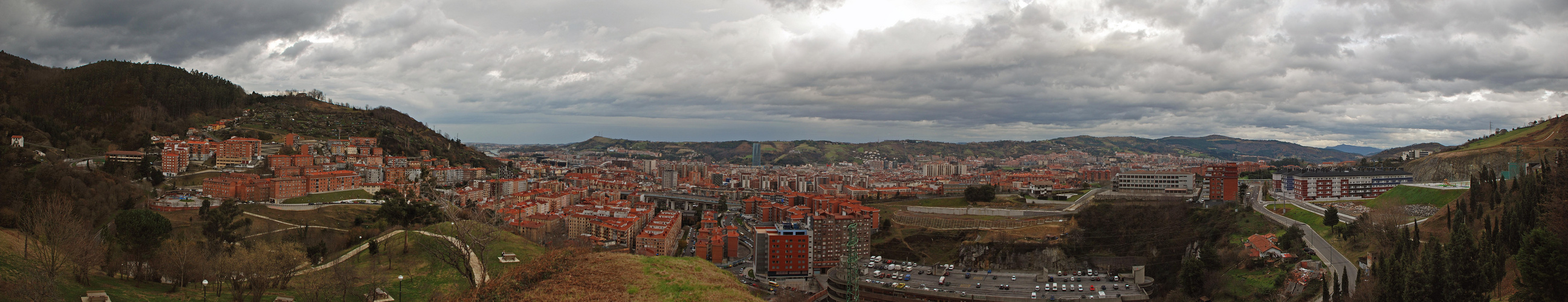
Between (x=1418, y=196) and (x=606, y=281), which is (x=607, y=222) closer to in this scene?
(x=606, y=281)

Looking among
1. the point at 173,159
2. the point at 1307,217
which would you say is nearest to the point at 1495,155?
the point at 1307,217

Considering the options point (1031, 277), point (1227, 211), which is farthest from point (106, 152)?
point (1227, 211)

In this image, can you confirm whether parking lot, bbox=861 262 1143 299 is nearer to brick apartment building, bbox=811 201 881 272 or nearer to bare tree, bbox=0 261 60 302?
brick apartment building, bbox=811 201 881 272


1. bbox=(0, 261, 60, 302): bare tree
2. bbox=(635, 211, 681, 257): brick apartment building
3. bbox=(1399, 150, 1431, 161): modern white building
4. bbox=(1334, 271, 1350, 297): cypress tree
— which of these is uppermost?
bbox=(1399, 150, 1431, 161): modern white building

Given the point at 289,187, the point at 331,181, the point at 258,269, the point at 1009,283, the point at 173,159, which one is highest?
the point at 173,159

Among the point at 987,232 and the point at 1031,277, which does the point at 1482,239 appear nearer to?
the point at 1031,277

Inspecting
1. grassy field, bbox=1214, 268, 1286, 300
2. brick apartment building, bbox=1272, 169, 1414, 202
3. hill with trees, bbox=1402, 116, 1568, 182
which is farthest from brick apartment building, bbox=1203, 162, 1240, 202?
grassy field, bbox=1214, 268, 1286, 300

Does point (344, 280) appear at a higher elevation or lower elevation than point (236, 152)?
lower
